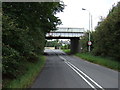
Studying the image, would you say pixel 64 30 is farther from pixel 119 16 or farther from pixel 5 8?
pixel 5 8

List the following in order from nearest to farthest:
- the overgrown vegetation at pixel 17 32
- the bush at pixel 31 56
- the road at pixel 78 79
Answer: the overgrown vegetation at pixel 17 32, the road at pixel 78 79, the bush at pixel 31 56

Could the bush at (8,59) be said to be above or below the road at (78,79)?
above

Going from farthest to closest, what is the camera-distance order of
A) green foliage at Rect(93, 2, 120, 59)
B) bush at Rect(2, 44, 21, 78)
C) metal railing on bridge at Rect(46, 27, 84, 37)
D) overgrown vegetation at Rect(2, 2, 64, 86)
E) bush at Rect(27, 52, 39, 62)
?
metal railing on bridge at Rect(46, 27, 84, 37), green foliage at Rect(93, 2, 120, 59), bush at Rect(27, 52, 39, 62), overgrown vegetation at Rect(2, 2, 64, 86), bush at Rect(2, 44, 21, 78)

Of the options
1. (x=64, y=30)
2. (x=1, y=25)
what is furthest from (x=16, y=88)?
(x=64, y=30)

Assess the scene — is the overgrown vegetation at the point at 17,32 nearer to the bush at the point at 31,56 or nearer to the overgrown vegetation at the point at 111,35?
the bush at the point at 31,56

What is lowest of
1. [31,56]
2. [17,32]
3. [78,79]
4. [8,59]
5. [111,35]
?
[78,79]

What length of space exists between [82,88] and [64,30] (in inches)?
2206

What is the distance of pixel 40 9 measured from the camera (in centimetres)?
1756

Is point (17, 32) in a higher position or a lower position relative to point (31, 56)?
higher

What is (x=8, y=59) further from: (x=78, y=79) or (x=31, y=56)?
(x=31, y=56)

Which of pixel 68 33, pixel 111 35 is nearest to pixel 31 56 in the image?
pixel 111 35

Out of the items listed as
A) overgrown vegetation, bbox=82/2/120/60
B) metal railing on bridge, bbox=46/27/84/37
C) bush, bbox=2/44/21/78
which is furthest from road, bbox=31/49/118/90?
metal railing on bridge, bbox=46/27/84/37

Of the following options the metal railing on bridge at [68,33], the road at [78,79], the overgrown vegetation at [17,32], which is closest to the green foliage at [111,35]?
the road at [78,79]

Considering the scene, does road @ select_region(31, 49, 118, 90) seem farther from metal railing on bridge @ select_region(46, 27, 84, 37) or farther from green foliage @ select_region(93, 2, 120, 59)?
metal railing on bridge @ select_region(46, 27, 84, 37)
